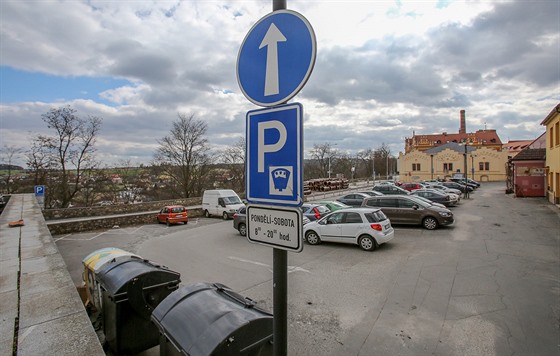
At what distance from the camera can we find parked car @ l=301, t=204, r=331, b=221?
1627 cm

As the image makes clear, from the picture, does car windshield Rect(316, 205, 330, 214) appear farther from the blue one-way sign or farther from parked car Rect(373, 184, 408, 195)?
the blue one-way sign

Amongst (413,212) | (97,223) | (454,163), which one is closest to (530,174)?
(413,212)

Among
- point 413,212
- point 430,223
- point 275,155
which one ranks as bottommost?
point 430,223

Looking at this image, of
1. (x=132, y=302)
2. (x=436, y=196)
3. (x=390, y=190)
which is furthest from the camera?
(x=390, y=190)

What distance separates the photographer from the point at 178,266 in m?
11.0

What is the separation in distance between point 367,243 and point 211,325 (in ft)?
32.5

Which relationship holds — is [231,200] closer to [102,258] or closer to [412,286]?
[412,286]

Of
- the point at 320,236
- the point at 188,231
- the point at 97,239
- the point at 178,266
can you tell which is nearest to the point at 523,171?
the point at 320,236

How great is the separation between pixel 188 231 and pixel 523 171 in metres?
33.1

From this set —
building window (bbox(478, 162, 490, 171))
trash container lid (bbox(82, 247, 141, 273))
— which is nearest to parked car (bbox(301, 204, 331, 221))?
trash container lid (bbox(82, 247, 141, 273))

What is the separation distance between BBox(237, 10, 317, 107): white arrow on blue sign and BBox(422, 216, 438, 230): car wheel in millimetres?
16264

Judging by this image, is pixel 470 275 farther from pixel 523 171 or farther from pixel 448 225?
pixel 523 171

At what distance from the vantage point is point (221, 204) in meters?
24.6

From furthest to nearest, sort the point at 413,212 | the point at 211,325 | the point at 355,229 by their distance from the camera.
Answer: the point at 413,212 → the point at 355,229 → the point at 211,325
